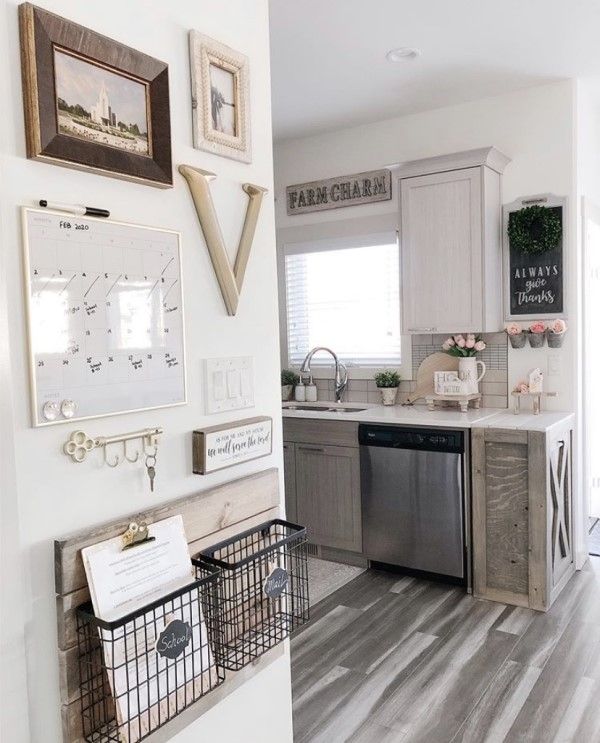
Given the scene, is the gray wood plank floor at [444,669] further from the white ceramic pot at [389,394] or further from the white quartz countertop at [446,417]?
the white ceramic pot at [389,394]

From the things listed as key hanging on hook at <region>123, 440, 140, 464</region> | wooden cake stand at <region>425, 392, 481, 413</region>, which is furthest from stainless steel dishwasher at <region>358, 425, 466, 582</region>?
key hanging on hook at <region>123, 440, 140, 464</region>

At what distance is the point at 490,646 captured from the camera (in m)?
2.95

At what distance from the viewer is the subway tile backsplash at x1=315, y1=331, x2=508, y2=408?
394 centimetres

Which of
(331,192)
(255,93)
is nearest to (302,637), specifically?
(255,93)

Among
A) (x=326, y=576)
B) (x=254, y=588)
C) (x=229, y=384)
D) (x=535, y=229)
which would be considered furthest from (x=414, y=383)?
(x=254, y=588)

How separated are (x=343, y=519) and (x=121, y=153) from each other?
304cm

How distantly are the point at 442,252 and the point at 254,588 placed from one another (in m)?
2.82

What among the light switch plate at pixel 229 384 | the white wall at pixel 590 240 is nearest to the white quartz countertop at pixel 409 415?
the white wall at pixel 590 240

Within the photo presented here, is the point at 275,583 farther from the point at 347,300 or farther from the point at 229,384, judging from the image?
the point at 347,300

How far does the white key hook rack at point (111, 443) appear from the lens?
115cm

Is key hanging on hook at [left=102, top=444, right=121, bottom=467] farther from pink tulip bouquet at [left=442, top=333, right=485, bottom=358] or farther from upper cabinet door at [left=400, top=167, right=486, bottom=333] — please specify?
pink tulip bouquet at [left=442, top=333, right=485, bottom=358]

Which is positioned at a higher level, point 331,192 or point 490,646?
point 331,192

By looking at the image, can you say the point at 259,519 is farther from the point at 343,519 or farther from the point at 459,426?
the point at 343,519

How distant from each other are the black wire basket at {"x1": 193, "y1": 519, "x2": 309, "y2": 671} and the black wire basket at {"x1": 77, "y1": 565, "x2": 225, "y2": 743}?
95mm
